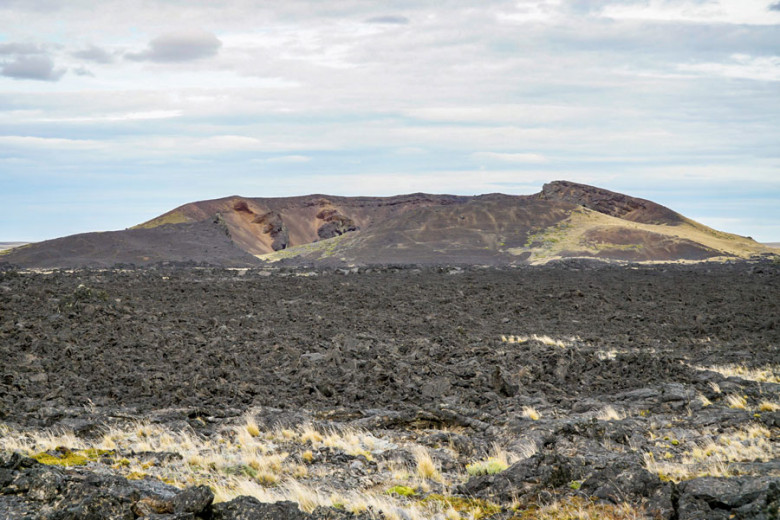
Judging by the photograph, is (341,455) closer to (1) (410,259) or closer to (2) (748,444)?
(2) (748,444)

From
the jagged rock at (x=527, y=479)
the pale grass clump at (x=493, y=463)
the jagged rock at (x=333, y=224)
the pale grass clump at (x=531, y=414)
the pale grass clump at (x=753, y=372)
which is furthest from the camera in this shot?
the jagged rock at (x=333, y=224)

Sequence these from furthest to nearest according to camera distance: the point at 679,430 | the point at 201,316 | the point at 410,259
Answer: the point at 410,259, the point at 201,316, the point at 679,430

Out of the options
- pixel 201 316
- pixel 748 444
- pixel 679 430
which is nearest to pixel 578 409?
pixel 679 430

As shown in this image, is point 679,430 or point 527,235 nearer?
point 679,430

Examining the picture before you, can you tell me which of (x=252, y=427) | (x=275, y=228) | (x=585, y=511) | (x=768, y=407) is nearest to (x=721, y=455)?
(x=585, y=511)

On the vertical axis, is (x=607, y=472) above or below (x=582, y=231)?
below

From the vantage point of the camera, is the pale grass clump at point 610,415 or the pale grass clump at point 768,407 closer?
the pale grass clump at point 610,415

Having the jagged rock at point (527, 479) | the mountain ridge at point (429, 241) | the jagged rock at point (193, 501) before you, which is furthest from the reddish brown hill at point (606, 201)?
the jagged rock at point (193, 501)

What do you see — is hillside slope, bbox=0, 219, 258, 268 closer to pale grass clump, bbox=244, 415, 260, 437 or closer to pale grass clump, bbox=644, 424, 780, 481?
pale grass clump, bbox=244, 415, 260, 437

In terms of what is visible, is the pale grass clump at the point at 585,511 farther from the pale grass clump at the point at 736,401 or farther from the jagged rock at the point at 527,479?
the pale grass clump at the point at 736,401
